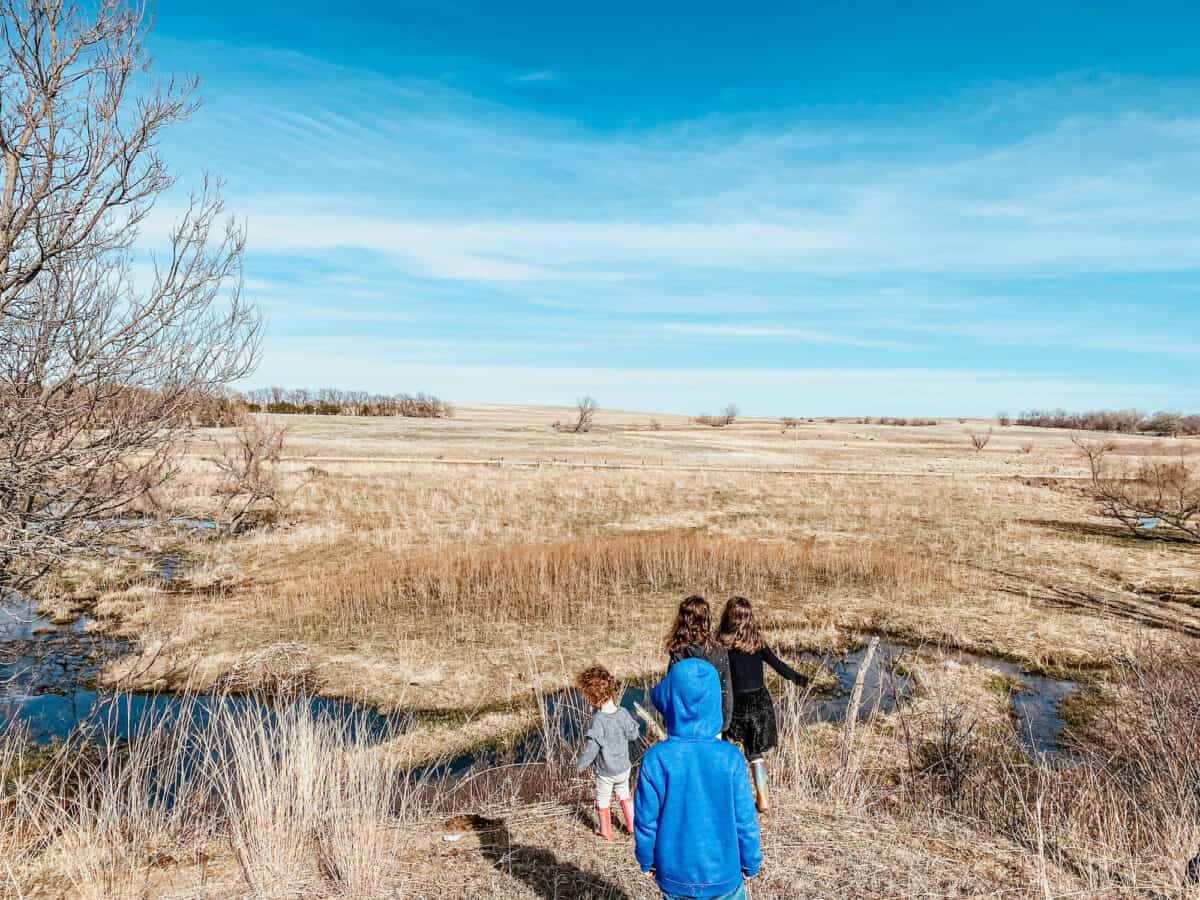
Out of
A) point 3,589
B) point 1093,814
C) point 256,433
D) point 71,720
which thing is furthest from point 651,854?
point 256,433

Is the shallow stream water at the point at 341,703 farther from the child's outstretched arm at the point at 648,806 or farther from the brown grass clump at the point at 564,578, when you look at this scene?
the child's outstretched arm at the point at 648,806

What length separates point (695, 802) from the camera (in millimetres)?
3363

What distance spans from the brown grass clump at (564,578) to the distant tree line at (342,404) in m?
71.7

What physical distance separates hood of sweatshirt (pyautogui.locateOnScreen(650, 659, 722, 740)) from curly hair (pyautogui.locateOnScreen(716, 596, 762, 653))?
9.45 feet

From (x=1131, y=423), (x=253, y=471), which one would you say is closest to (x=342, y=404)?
(x=253, y=471)

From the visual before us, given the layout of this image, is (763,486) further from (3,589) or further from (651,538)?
(3,589)

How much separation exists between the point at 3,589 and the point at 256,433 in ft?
58.0

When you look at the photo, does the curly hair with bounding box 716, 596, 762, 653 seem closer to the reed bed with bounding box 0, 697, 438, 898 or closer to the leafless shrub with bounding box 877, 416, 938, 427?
the reed bed with bounding box 0, 697, 438, 898

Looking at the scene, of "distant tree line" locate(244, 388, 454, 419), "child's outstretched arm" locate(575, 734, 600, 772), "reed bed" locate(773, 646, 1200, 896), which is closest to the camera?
"reed bed" locate(773, 646, 1200, 896)

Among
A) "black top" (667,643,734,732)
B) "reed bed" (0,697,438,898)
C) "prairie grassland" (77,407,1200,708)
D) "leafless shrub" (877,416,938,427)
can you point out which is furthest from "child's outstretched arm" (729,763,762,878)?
"leafless shrub" (877,416,938,427)

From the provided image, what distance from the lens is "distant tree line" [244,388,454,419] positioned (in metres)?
86.1

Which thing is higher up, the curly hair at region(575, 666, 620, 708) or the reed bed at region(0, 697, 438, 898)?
the curly hair at region(575, 666, 620, 708)

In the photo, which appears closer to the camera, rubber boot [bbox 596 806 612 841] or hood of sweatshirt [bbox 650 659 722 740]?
hood of sweatshirt [bbox 650 659 722 740]

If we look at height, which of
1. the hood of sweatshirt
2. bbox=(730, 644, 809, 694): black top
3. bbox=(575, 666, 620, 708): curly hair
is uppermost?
the hood of sweatshirt
